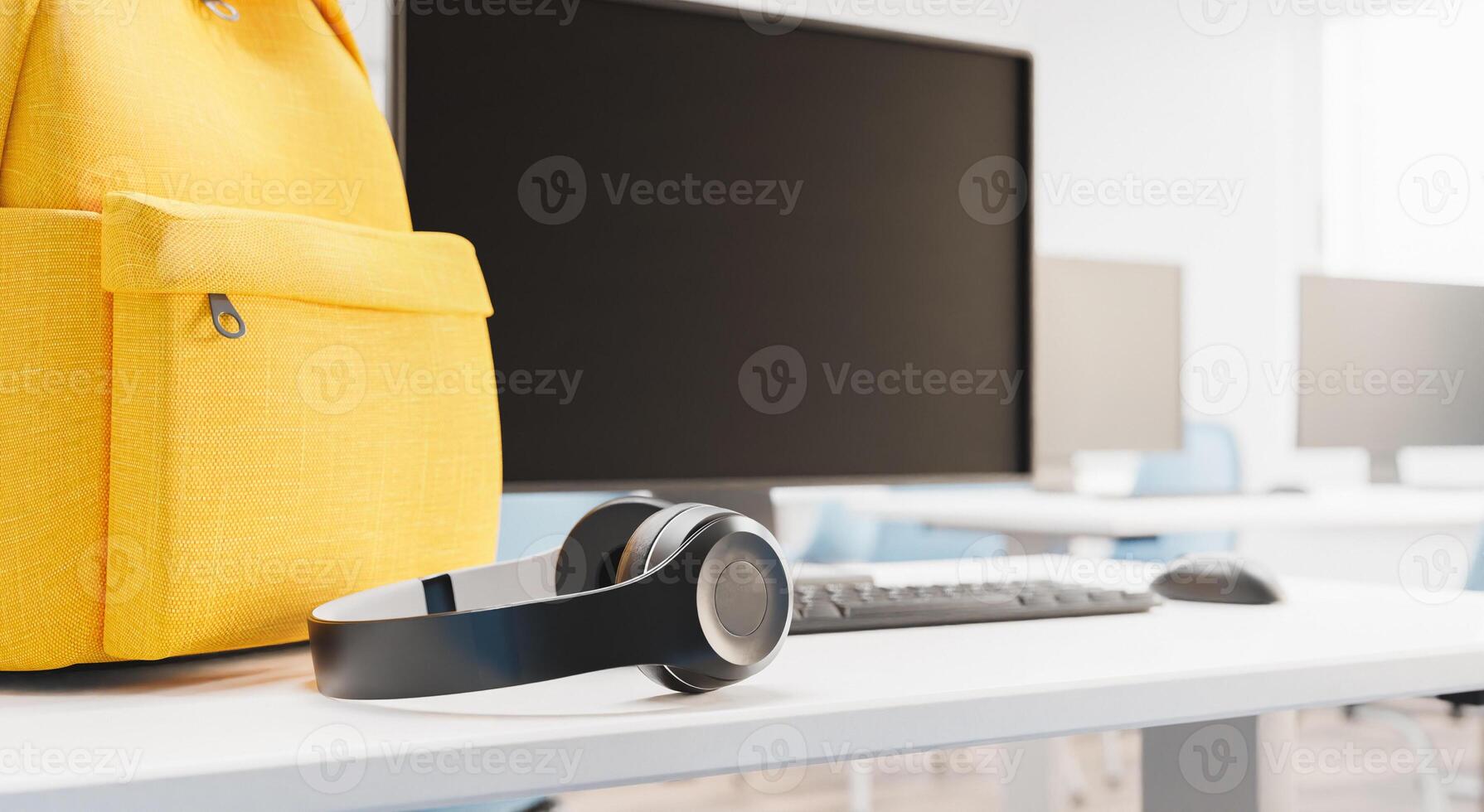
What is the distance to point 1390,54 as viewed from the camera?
3.85 meters

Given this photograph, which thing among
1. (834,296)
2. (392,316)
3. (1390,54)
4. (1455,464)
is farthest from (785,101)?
(1390,54)

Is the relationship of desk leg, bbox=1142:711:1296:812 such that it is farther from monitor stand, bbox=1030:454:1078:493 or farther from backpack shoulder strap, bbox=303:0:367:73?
monitor stand, bbox=1030:454:1078:493

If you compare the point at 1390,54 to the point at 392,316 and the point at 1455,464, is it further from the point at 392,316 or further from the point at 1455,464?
the point at 392,316

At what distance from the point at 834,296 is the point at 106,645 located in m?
0.59

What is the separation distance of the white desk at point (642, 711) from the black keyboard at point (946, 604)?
0.05 feet

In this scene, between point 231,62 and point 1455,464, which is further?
point 1455,464

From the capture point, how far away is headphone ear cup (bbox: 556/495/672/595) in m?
0.65

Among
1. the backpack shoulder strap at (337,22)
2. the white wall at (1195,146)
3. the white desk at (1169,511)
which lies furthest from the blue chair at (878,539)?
the backpack shoulder strap at (337,22)

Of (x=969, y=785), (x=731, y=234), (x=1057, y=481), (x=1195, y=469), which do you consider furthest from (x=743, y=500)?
(x=1195, y=469)

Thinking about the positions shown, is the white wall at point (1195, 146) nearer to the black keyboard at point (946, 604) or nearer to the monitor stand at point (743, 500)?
the monitor stand at point (743, 500)

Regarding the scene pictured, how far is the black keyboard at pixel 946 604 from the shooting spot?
659 mm

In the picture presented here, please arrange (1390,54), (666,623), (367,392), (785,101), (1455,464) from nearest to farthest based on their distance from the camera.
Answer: (666,623), (367,392), (785,101), (1455,464), (1390,54)

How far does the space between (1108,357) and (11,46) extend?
176cm

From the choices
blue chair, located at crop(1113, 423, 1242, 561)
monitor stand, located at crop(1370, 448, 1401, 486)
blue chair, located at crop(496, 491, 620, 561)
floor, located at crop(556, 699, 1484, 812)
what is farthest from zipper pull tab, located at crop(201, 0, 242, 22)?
monitor stand, located at crop(1370, 448, 1401, 486)
